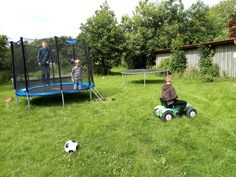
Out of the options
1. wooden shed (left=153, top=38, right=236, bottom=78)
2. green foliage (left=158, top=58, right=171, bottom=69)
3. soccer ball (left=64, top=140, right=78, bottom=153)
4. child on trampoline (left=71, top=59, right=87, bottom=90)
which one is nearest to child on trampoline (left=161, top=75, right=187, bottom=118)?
soccer ball (left=64, top=140, right=78, bottom=153)

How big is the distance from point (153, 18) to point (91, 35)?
8.42 meters

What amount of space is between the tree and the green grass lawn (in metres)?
11.1

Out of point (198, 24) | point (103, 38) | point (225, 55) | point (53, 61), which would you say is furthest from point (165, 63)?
point (198, 24)

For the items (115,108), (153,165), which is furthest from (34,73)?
(153,165)

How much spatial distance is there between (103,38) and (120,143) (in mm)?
13007

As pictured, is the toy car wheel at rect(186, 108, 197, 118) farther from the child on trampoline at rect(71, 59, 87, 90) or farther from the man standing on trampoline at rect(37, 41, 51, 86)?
the man standing on trampoline at rect(37, 41, 51, 86)

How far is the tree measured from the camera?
1488cm

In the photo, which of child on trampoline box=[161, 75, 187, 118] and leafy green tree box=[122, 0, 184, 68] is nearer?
child on trampoline box=[161, 75, 187, 118]

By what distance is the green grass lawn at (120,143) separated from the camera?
7.39 feet

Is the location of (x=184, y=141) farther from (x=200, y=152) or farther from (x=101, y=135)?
(x=101, y=135)

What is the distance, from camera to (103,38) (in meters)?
14.6

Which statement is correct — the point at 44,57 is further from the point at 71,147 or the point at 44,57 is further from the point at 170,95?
the point at 170,95

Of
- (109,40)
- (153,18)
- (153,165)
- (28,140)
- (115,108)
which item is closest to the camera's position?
(153,165)

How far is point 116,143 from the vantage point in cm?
288
